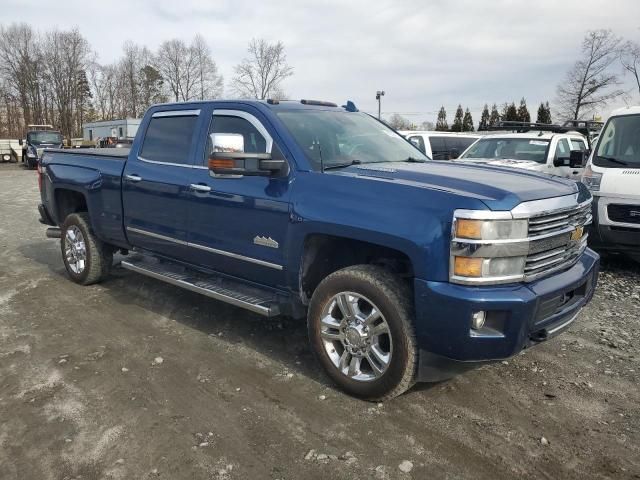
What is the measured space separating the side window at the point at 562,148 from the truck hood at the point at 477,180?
6922mm

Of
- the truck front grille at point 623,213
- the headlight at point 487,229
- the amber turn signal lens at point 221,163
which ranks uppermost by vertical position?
the amber turn signal lens at point 221,163

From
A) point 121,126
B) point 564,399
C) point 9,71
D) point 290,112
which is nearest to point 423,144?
point 290,112

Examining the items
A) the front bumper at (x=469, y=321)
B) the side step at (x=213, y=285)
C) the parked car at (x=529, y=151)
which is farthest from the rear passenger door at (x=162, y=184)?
the parked car at (x=529, y=151)

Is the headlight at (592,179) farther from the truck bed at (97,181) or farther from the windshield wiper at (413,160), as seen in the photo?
the truck bed at (97,181)

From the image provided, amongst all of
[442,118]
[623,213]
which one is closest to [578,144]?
[623,213]

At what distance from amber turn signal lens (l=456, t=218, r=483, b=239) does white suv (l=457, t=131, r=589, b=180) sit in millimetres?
7155

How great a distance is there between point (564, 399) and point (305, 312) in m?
1.87

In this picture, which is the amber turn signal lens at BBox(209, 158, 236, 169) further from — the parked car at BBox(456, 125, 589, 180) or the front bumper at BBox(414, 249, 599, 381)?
the parked car at BBox(456, 125, 589, 180)

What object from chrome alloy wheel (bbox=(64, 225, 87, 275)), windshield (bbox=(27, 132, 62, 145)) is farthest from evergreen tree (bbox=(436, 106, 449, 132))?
chrome alloy wheel (bbox=(64, 225, 87, 275))

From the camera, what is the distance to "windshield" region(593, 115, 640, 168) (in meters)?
6.78

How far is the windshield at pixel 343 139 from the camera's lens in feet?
12.9

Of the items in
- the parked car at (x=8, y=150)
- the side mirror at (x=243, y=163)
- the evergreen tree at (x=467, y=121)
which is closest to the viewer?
the side mirror at (x=243, y=163)

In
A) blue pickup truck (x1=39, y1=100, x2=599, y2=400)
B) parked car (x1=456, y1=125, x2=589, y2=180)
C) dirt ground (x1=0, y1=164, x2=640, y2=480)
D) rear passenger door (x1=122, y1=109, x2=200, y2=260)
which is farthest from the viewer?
A: parked car (x1=456, y1=125, x2=589, y2=180)

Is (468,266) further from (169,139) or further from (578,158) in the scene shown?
(578,158)
